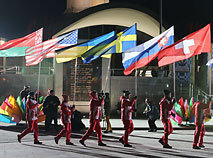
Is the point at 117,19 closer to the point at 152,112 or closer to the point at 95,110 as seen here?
the point at 152,112

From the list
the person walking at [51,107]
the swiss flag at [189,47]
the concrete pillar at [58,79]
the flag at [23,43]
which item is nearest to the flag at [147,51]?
the swiss flag at [189,47]

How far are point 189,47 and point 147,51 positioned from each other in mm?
2040

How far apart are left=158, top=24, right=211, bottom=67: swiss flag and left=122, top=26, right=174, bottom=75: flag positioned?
Answer: 2.52ft

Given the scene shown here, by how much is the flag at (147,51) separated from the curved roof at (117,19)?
13503mm

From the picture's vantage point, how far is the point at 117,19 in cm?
2755

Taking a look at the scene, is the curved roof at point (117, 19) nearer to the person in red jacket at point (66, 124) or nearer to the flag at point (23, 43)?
the flag at point (23, 43)

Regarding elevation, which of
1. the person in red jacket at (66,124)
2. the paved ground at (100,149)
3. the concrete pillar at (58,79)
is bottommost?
the paved ground at (100,149)

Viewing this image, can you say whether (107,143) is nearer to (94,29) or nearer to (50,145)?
(50,145)

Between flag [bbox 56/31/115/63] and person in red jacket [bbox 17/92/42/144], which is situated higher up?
flag [bbox 56/31/115/63]

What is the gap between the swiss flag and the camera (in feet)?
34.1

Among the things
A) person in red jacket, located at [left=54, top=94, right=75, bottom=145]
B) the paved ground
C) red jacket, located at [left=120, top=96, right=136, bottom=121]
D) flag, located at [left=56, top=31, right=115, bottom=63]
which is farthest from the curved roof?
person in red jacket, located at [left=54, top=94, right=75, bottom=145]

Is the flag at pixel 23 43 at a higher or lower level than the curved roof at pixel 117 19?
lower

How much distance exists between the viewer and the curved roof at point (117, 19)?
2603 centimetres

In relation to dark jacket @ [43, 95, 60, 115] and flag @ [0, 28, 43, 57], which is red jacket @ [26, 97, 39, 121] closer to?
dark jacket @ [43, 95, 60, 115]
